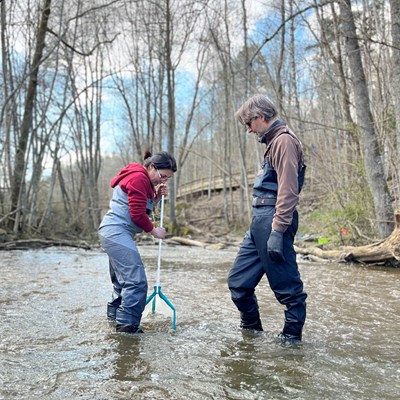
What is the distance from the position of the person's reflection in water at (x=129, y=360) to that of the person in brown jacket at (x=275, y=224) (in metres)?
0.85

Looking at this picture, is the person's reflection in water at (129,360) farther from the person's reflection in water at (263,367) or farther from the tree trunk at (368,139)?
the tree trunk at (368,139)

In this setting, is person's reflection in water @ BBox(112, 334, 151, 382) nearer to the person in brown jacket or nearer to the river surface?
the river surface

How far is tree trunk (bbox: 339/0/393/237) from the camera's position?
8156 mm

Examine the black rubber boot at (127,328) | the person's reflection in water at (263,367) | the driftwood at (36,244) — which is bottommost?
the person's reflection in water at (263,367)

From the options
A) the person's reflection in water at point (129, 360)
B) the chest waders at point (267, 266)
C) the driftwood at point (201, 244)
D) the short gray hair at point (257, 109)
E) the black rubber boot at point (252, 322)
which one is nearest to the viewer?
the person's reflection in water at point (129, 360)

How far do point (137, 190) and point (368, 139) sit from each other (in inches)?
247

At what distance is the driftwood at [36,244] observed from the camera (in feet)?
35.2

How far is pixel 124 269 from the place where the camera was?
136 inches

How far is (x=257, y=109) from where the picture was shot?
319 cm

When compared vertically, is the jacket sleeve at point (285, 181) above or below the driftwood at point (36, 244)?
above

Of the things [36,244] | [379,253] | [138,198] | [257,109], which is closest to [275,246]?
[257,109]

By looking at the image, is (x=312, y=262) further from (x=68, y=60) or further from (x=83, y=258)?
(x=68, y=60)

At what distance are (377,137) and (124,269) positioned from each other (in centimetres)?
660

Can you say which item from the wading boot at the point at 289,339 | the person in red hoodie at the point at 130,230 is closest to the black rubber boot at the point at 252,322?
the wading boot at the point at 289,339
